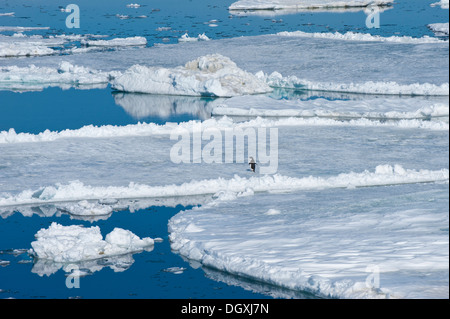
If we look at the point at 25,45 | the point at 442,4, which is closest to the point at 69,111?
the point at 25,45

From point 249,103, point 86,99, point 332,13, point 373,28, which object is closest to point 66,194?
point 249,103

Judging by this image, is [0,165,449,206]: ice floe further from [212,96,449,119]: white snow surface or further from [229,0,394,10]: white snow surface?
[229,0,394,10]: white snow surface

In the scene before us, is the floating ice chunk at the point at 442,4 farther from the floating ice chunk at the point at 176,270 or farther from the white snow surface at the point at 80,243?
the floating ice chunk at the point at 176,270

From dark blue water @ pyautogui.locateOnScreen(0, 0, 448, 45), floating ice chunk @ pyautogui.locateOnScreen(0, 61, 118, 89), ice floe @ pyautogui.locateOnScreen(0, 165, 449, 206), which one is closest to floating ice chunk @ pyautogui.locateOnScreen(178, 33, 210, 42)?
dark blue water @ pyautogui.locateOnScreen(0, 0, 448, 45)

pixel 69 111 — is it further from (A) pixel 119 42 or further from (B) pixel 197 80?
(A) pixel 119 42

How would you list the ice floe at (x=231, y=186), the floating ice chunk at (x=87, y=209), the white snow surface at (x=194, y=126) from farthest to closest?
the white snow surface at (x=194, y=126)
the ice floe at (x=231, y=186)
the floating ice chunk at (x=87, y=209)

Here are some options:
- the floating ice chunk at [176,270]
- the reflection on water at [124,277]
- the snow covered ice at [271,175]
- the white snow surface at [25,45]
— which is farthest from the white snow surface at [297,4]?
the floating ice chunk at [176,270]
